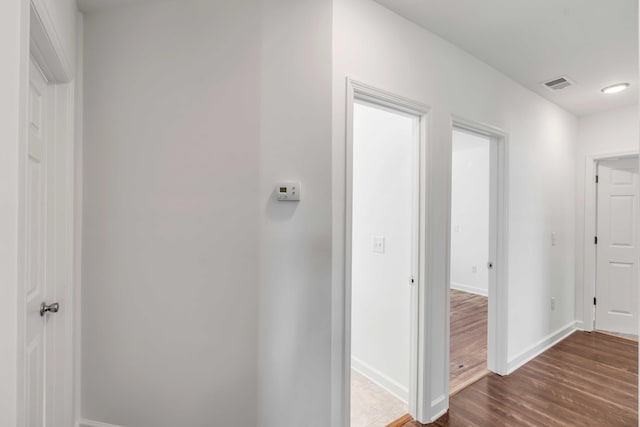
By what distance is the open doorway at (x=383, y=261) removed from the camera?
199cm

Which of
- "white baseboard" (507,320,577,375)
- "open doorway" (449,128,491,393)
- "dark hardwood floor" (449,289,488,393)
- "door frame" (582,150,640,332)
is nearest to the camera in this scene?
"dark hardwood floor" (449,289,488,393)

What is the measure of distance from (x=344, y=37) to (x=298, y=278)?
4.19 feet

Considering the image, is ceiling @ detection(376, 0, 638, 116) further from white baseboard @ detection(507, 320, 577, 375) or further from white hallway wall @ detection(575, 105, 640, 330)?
white baseboard @ detection(507, 320, 577, 375)

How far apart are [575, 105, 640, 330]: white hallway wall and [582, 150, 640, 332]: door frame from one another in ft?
0.09

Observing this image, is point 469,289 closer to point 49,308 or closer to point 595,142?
point 595,142

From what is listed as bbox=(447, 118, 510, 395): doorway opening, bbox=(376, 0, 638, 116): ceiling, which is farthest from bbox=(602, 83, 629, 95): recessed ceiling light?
bbox=(447, 118, 510, 395): doorway opening

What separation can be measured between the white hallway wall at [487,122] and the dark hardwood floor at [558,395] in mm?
187

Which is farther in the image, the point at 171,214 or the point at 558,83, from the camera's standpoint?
the point at 558,83

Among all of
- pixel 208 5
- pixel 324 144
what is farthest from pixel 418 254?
pixel 208 5

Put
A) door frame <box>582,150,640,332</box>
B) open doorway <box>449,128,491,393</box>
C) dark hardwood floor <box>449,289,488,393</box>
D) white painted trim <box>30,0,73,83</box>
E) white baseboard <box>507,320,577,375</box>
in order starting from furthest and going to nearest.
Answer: open doorway <box>449,128,491,393</box> → door frame <box>582,150,640,332</box> → white baseboard <box>507,320,577,375</box> → dark hardwood floor <box>449,289,488,393</box> → white painted trim <box>30,0,73,83</box>

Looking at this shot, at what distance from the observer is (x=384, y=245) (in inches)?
91.0

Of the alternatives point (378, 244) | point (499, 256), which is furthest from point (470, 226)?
point (378, 244)

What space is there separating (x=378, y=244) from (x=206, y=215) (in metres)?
1.39

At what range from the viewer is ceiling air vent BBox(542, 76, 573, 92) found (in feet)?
Answer: 8.26
